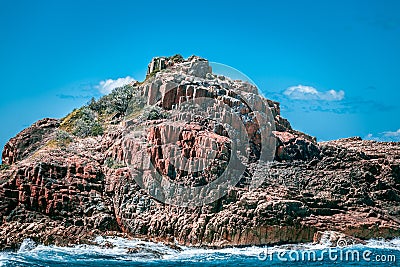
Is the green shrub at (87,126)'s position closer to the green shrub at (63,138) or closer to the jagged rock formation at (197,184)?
the jagged rock formation at (197,184)

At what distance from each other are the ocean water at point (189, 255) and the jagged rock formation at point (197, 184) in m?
1.30

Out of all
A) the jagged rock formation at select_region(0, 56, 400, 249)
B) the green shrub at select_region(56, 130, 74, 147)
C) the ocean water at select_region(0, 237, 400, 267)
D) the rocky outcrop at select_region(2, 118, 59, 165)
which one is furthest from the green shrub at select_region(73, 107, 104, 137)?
the ocean water at select_region(0, 237, 400, 267)

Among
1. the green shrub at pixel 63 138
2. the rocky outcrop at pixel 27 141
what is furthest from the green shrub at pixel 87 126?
the rocky outcrop at pixel 27 141

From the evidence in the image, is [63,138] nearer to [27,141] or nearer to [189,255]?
[27,141]

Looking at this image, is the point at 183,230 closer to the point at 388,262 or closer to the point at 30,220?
the point at 30,220

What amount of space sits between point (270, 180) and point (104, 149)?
1221cm

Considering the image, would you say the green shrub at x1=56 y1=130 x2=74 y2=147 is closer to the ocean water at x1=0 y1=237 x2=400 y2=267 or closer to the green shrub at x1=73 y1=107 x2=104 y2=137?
the green shrub at x1=73 y1=107 x2=104 y2=137

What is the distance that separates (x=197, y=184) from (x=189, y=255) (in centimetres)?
616

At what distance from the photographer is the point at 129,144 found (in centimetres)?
3847

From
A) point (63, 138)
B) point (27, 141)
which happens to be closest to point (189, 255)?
point (63, 138)

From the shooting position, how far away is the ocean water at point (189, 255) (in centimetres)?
2769

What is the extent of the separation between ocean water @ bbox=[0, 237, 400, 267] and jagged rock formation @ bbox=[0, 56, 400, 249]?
1.30m

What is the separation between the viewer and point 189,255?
1194 inches

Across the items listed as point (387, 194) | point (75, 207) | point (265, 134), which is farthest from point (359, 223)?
point (75, 207)
